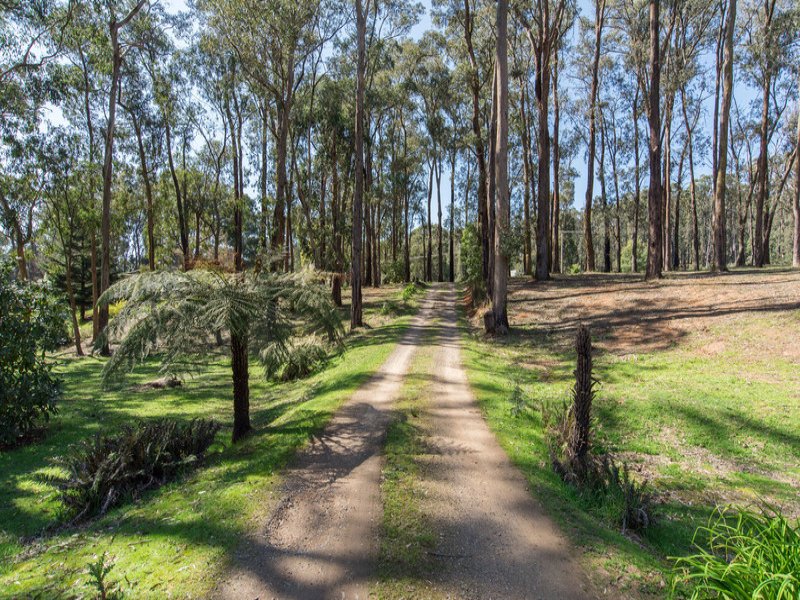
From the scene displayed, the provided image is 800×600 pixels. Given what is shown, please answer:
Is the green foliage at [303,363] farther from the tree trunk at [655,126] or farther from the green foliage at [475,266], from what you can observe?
the tree trunk at [655,126]

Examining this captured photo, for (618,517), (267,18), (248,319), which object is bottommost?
(618,517)

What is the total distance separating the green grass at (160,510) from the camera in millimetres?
4066

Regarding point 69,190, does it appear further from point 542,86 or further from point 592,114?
point 592,114

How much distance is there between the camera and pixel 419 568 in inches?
157

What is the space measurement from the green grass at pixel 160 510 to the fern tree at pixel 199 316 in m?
0.63

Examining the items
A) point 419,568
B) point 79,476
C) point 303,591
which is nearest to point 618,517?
point 419,568

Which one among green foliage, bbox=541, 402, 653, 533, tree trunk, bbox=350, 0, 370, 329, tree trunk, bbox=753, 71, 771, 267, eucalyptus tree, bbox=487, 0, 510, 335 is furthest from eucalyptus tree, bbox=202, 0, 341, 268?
tree trunk, bbox=753, 71, 771, 267

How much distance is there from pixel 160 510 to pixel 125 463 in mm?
1620

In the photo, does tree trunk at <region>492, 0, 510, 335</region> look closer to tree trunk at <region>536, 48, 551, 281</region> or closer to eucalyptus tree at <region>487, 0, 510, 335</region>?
eucalyptus tree at <region>487, 0, 510, 335</region>

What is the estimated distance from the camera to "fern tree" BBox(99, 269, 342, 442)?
675 cm

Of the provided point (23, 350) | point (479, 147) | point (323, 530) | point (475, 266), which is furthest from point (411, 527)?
point (475, 266)

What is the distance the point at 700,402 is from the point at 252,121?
36.9m

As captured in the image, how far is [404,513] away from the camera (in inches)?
191

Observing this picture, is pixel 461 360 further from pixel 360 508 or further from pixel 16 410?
pixel 16 410
